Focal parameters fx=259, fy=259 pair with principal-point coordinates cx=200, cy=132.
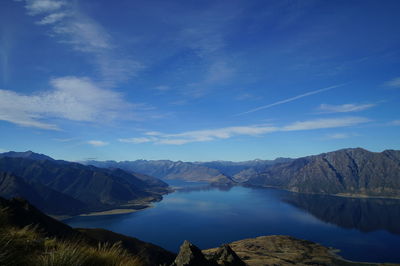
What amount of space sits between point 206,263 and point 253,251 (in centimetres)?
16979

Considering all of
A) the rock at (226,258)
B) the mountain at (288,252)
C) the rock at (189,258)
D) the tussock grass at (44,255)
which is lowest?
the mountain at (288,252)

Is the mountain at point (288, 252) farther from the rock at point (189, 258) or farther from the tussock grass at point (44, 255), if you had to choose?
the tussock grass at point (44, 255)

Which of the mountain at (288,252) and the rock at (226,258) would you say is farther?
the mountain at (288,252)

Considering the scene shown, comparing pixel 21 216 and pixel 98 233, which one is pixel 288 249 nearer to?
pixel 98 233

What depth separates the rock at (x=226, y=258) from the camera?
15.7m

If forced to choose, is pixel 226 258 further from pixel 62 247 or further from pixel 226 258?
pixel 62 247

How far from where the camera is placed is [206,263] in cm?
1294

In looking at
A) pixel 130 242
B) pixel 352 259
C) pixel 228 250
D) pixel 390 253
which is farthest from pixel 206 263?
pixel 390 253

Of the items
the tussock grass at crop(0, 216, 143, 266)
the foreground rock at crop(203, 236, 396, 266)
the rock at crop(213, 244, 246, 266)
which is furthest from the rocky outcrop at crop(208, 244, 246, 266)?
the foreground rock at crop(203, 236, 396, 266)

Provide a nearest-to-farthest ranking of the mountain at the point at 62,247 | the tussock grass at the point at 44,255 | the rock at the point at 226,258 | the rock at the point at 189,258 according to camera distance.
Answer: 1. the tussock grass at the point at 44,255
2. the mountain at the point at 62,247
3. the rock at the point at 189,258
4. the rock at the point at 226,258

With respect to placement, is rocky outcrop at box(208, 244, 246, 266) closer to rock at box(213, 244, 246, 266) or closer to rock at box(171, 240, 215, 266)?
rock at box(213, 244, 246, 266)

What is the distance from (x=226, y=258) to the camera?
55.7ft

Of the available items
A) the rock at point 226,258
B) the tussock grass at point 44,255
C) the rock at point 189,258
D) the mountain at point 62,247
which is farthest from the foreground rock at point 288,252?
the tussock grass at point 44,255

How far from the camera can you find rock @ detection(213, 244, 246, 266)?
15734mm
